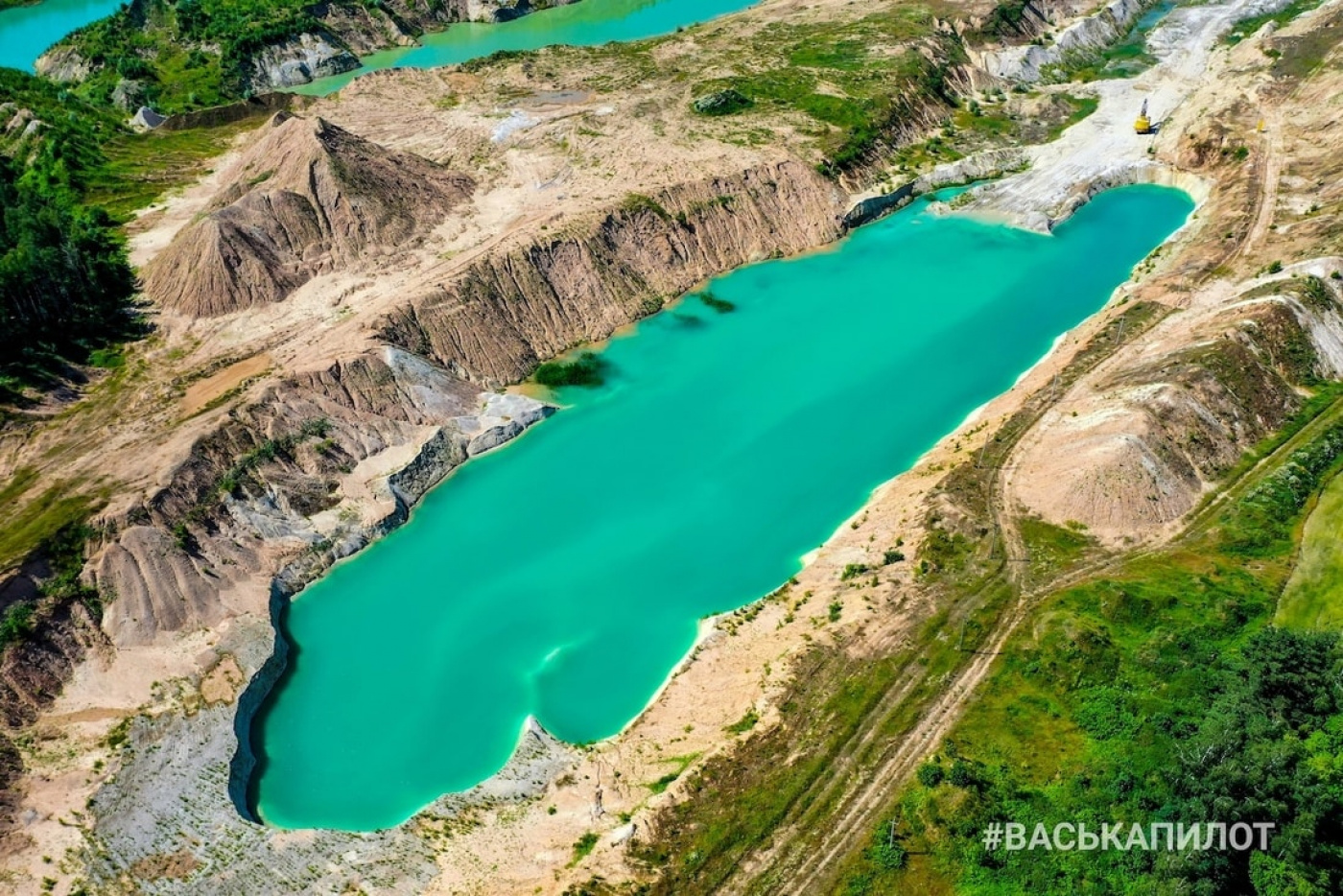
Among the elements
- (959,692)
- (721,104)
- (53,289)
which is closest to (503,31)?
(721,104)

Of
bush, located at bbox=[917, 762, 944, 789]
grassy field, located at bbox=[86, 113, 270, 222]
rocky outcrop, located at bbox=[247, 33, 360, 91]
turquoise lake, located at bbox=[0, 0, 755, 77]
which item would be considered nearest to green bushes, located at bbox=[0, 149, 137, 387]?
grassy field, located at bbox=[86, 113, 270, 222]

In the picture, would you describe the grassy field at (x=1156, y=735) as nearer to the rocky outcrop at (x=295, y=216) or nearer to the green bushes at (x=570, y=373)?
the green bushes at (x=570, y=373)

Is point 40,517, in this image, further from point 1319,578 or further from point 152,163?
point 1319,578

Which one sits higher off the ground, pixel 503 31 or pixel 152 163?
pixel 503 31

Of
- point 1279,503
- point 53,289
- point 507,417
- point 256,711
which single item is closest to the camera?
point 256,711

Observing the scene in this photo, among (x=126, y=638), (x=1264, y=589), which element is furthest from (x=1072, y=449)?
(x=126, y=638)

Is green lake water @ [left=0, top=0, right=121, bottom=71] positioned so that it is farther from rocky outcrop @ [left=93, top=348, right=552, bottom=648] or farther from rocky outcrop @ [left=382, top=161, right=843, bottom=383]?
rocky outcrop @ [left=93, top=348, right=552, bottom=648]
